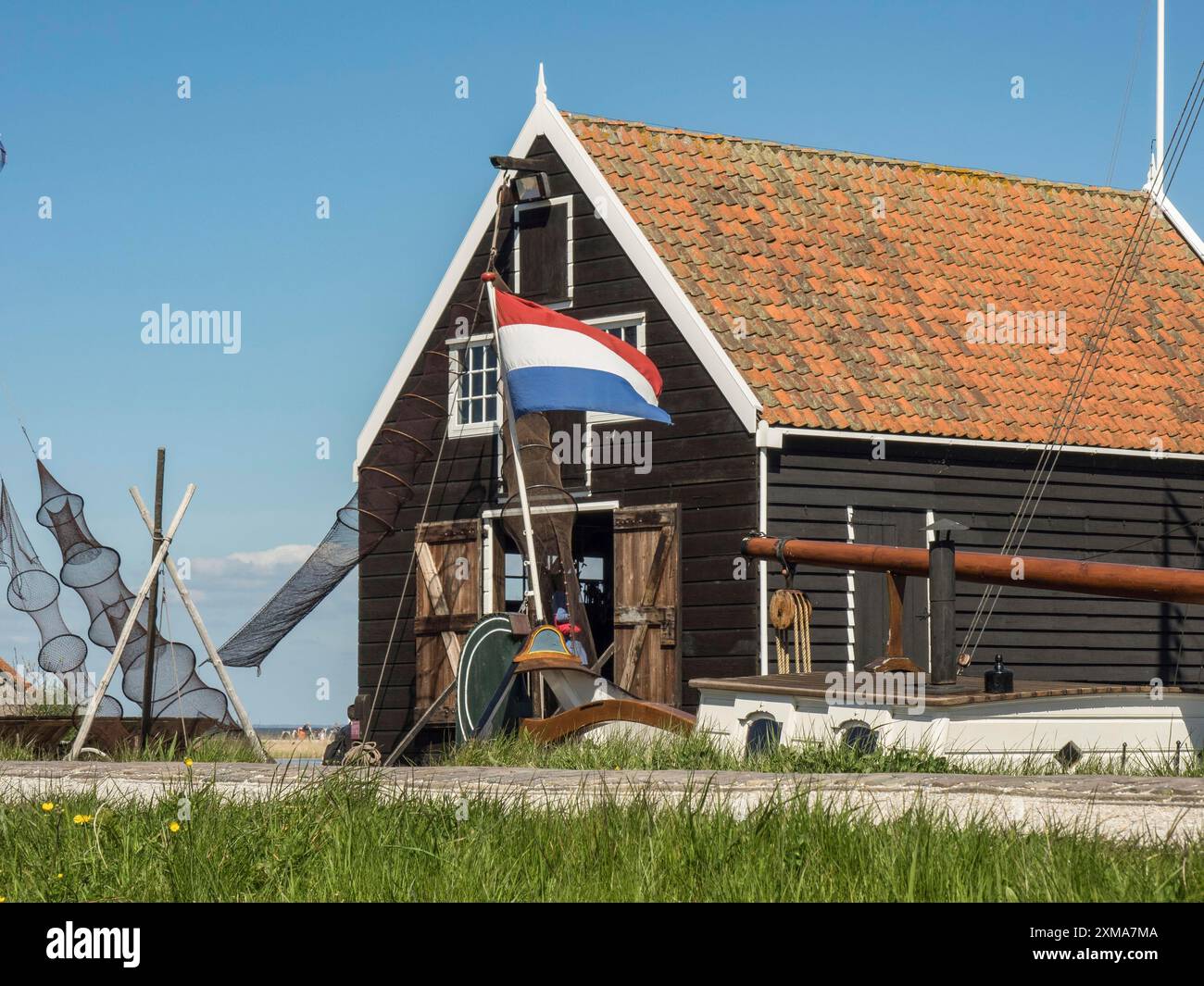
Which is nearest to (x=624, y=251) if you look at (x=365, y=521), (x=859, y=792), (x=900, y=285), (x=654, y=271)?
(x=654, y=271)

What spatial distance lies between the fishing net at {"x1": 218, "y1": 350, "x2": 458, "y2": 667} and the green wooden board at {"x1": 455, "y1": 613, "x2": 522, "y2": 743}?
2.86 metres

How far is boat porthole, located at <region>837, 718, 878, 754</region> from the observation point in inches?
457

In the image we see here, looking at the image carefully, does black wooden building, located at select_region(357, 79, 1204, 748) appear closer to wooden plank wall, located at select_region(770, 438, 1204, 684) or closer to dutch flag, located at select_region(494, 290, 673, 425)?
wooden plank wall, located at select_region(770, 438, 1204, 684)

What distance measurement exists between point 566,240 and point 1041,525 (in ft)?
20.9

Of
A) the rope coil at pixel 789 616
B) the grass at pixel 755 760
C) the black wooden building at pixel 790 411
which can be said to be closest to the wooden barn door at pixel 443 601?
the black wooden building at pixel 790 411

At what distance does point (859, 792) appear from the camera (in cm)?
792

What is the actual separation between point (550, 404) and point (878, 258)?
5.94 m

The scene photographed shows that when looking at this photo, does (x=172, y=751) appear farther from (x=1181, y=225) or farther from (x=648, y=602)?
(x=1181, y=225)

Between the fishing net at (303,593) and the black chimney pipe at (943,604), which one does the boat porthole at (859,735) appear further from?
the fishing net at (303,593)

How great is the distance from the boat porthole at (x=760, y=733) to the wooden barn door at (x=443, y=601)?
271 inches

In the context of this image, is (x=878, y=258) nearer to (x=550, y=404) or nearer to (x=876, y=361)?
(x=876, y=361)
